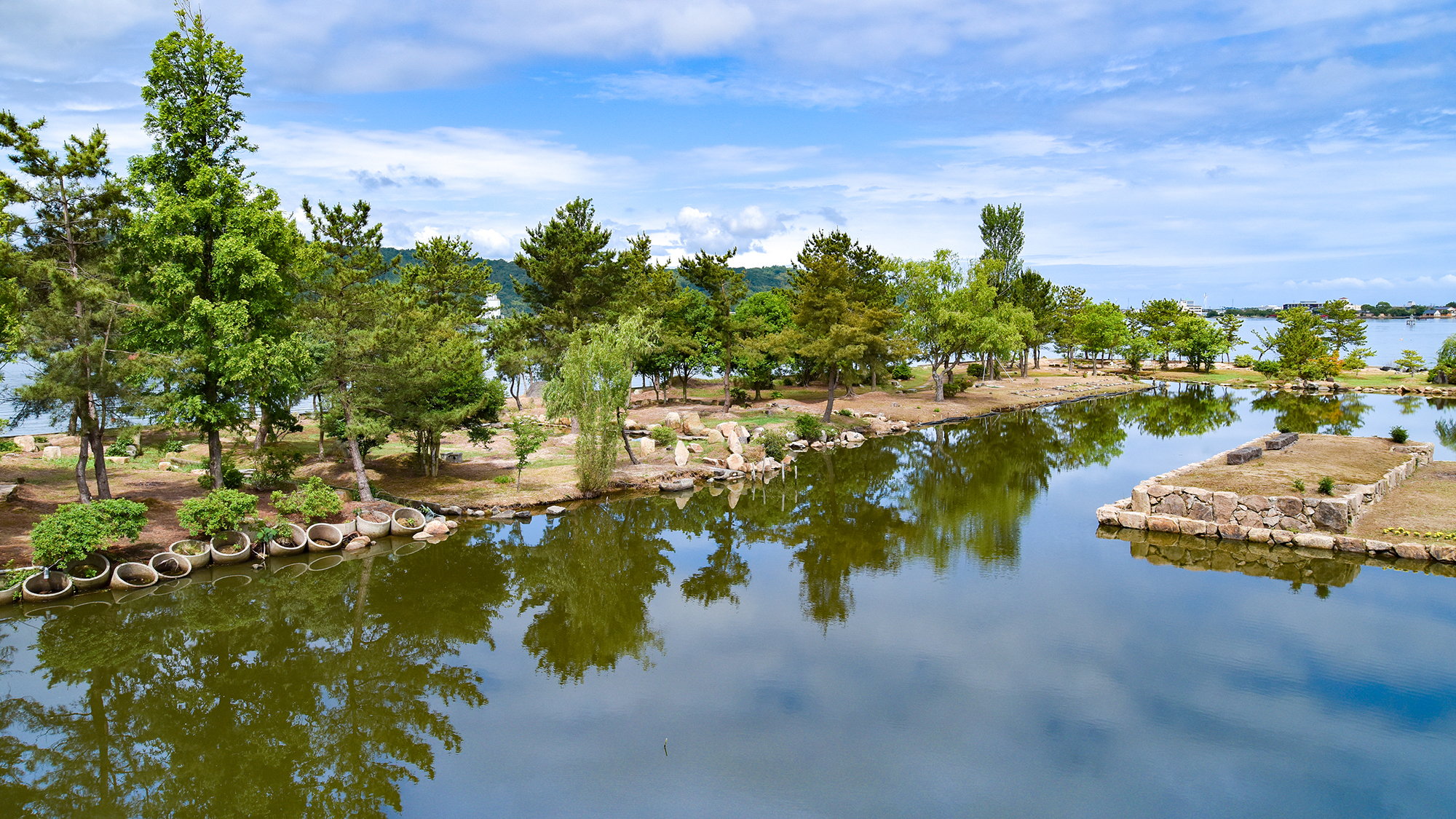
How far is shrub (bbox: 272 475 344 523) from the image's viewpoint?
867 inches

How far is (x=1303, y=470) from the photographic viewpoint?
2608cm

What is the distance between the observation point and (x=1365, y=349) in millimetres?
69562

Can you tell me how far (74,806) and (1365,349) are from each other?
3500 inches

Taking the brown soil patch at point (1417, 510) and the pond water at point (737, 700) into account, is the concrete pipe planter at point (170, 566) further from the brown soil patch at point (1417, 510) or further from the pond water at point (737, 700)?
the brown soil patch at point (1417, 510)

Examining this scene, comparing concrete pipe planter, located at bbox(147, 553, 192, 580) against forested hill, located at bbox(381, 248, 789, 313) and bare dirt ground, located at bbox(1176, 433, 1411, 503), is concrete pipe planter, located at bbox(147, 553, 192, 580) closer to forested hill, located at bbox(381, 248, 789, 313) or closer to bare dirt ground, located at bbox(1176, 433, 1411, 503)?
bare dirt ground, located at bbox(1176, 433, 1411, 503)

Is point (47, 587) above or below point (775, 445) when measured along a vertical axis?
below

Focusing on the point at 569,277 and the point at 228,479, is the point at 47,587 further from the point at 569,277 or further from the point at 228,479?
the point at 569,277

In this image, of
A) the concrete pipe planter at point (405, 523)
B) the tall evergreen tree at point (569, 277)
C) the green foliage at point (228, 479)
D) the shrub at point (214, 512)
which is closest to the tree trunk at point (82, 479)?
the green foliage at point (228, 479)

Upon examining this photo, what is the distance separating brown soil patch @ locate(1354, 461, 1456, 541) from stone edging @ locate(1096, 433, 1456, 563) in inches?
11.5

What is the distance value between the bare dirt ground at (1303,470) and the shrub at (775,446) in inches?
628

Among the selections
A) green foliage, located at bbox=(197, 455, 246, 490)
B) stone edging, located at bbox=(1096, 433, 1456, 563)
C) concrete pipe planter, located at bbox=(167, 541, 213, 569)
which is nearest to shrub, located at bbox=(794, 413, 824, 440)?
stone edging, located at bbox=(1096, 433, 1456, 563)

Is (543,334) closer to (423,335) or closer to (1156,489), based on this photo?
(423,335)

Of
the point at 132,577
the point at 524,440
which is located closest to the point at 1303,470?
the point at 524,440

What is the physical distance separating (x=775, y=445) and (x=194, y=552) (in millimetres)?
22531
